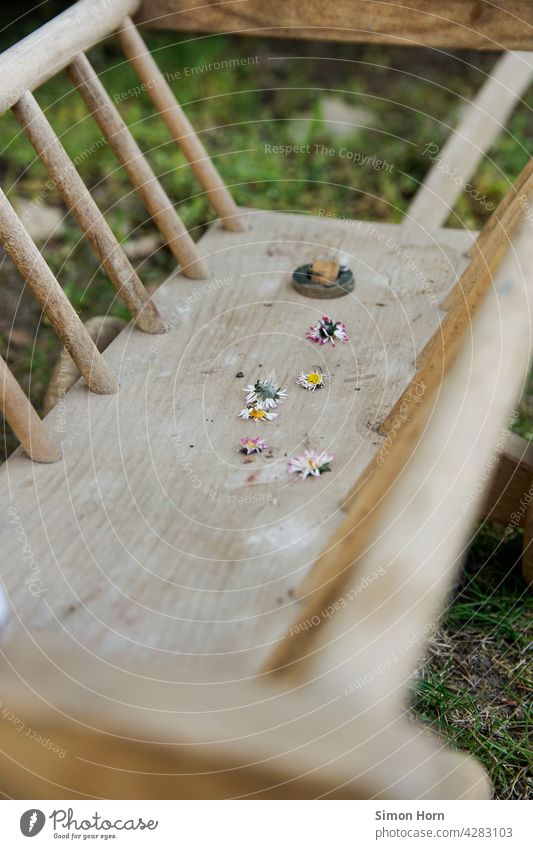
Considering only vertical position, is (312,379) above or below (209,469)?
above

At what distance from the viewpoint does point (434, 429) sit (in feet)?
3.30

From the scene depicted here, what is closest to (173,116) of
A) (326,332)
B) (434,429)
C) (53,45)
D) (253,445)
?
(53,45)

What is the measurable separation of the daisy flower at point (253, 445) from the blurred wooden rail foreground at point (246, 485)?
0.07 ft

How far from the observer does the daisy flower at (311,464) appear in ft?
4.18

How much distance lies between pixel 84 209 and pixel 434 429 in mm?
801

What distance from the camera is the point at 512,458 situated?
5.39ft

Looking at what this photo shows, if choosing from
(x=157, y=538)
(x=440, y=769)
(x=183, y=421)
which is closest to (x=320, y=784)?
(x=440, y=769)

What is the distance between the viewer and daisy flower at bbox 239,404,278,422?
139 centimetres

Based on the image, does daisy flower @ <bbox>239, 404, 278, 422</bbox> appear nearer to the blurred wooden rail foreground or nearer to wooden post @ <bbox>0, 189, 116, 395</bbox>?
the blurred wooden rail foreground

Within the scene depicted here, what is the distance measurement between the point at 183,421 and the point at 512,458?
0.62 metres

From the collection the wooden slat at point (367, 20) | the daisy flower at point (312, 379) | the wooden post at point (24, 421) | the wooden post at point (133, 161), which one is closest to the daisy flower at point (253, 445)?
the daisy flower at point (312, 379)

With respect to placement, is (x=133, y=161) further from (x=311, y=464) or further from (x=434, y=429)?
(x=434, y=429)

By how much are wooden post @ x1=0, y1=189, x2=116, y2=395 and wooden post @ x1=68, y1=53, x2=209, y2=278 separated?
349 mm

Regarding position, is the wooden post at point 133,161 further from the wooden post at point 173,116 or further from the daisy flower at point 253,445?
the daisy flower at point 253,445
